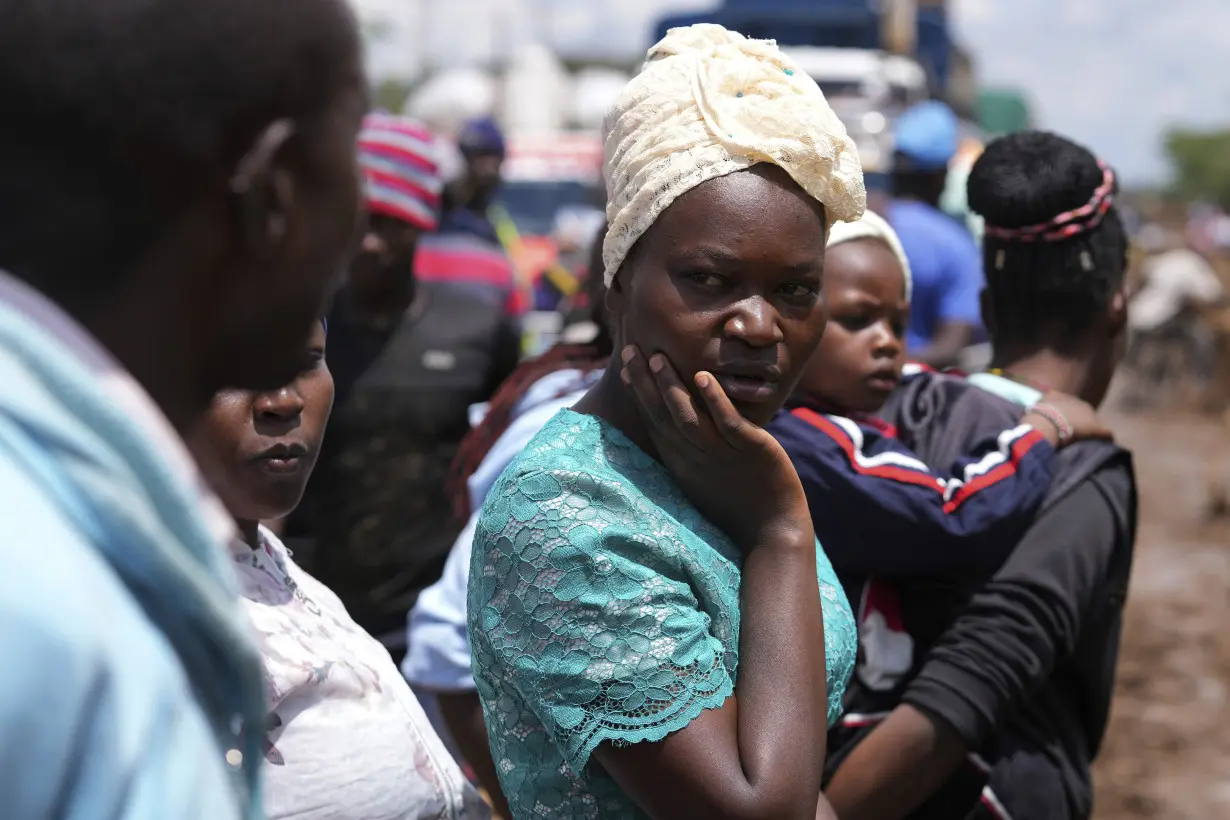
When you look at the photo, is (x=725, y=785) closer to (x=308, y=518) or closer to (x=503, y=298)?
(x=308, y=518)

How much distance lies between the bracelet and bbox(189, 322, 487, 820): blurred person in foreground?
126 centimetres

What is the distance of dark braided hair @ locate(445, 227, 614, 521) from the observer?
3.20 metres

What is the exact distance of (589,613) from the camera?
5.57ft

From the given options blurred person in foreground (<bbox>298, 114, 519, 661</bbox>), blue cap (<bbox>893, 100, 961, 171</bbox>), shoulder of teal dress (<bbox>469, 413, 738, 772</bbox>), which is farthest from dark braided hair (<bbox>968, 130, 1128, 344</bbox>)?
blue cap (<bbox>893, 100, 961, 171</bbox>)

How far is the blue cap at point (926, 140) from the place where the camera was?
6.68 metres

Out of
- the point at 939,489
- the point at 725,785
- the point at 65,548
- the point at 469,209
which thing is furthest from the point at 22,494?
the point at 469,209

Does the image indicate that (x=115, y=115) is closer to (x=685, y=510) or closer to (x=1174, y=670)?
(x=685, y=510)

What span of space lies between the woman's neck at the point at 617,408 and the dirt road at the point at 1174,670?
195 inches

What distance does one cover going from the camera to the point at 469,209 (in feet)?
26.6

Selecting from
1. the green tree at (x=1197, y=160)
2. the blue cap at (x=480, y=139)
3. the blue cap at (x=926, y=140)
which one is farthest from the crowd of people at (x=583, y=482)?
the green tree at (x=1197, y=160)

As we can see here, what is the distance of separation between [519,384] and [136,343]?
2239mm

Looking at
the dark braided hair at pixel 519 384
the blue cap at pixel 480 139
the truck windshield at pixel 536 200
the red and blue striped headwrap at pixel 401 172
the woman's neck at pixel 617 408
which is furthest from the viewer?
the truck windshield at pixel 536 200

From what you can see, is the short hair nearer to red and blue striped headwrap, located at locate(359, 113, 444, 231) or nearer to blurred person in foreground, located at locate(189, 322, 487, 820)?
blurred person in foreground, located at locate(189, 322, 487, 820)

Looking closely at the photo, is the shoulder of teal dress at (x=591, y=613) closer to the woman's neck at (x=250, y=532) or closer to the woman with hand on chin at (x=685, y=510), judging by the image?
the woman with hand on chin at (x=685, y=510)
